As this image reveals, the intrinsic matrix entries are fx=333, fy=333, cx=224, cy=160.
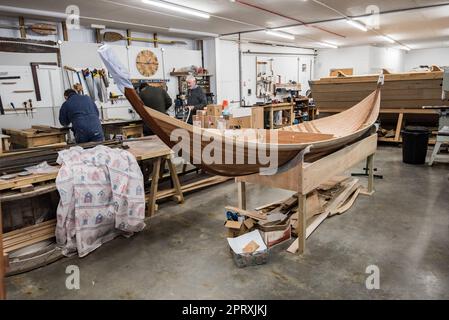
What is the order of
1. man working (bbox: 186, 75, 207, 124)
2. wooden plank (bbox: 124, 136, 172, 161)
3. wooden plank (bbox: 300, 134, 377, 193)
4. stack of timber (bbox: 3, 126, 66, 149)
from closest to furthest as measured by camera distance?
wooden plank (bbox: 300, 134, 377, 193) → wooden plank (bbox: 124, 136, 172, 161) → stack of timber (bbox: 3, 126, 66, 149) → man working (bbox: 186, 75, 207, 124)

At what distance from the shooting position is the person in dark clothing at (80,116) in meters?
4.56

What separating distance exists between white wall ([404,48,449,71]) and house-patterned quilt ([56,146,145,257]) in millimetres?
15475

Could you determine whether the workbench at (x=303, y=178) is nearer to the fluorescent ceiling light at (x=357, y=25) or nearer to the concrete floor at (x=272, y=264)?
the concrete floor at (x=272, y=264)

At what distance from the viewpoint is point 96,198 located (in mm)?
2990

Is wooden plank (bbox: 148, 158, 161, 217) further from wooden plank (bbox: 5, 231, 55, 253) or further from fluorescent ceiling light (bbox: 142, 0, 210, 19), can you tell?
fluorescent ceiling light (bbox: 142, 0, 210, 19)

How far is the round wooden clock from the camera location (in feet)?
23.4

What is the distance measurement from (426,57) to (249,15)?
12190 mm

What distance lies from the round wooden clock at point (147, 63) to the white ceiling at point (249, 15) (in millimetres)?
523

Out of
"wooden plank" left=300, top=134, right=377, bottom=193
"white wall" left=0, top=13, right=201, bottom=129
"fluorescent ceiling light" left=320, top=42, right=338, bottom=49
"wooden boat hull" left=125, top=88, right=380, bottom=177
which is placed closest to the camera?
"wooden boat hull" left=125, top=88, right=380, bottom=177

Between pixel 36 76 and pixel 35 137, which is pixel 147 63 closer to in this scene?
pixel 36 76

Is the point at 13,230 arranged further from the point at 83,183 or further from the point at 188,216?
the point at 188,216

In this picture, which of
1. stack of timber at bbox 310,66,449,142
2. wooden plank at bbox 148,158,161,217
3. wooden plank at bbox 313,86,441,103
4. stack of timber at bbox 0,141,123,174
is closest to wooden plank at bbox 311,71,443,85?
stack of timber at bbox 310,66,449,142
